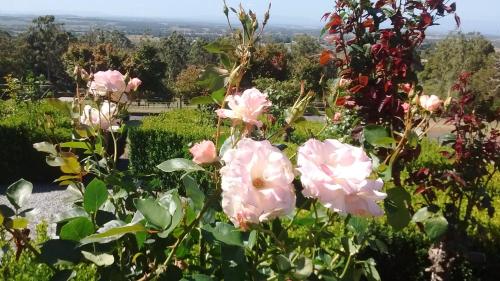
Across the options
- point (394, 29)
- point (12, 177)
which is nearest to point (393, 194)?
point (394, 29)

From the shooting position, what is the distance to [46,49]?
2138 inches

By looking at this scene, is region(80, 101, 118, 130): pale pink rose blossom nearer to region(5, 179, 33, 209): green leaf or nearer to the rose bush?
the rose bush

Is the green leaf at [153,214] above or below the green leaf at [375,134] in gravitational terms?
below

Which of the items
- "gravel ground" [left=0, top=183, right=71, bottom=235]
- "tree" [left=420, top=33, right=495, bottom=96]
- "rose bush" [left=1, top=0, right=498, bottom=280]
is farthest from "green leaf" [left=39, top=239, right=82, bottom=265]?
"tree" [left=420, top=33, right=495, bottom=96]

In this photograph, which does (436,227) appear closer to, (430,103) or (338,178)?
(430,103)

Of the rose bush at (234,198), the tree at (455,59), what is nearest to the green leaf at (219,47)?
the rose bush at (234,198)

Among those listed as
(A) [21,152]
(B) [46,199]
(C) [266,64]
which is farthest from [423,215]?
(C) [266,64]

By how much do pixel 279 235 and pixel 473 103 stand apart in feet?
8.07

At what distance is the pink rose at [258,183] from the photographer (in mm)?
873

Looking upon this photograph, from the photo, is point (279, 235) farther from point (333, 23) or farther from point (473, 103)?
point (473, 103)

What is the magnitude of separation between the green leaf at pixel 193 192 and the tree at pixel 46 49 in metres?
54.5

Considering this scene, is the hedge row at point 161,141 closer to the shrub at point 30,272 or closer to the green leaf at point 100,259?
the shrub at point 30,272

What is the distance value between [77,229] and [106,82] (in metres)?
0.52

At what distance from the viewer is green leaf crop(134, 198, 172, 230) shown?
3.53 ft
